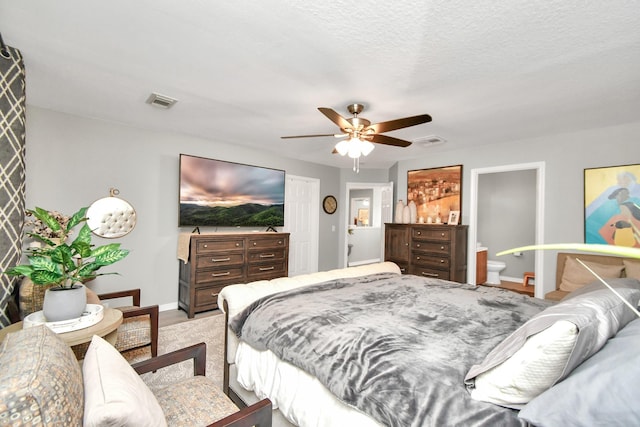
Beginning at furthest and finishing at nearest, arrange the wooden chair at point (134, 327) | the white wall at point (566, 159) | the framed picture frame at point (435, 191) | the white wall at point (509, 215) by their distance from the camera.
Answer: the white wall at point (509, 215), the framed picture frame at point (435, 191), the white wall at point (566, 159), the wooden chair at point (134, 327)

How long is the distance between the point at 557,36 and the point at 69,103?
4318 mm

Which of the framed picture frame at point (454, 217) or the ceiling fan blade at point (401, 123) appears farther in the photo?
the framed picture frame at point (454, 217)

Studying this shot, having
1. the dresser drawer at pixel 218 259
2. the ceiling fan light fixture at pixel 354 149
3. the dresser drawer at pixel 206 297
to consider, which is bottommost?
the dresser drawer at pixel 206 297

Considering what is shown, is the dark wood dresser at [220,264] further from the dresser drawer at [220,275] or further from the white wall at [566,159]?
the white wall at [566,159]

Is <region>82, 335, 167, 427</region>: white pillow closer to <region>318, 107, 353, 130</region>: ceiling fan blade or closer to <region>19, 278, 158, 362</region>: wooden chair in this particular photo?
<region>19, 278, 158, 362</region>: wooden chair

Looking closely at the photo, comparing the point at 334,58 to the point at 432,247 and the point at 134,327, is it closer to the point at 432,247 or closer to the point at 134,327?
the point at 134,327

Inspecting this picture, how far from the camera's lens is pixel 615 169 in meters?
3.48

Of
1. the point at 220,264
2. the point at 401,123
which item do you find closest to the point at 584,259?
the point at 401,123

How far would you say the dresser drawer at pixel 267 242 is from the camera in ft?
14.5

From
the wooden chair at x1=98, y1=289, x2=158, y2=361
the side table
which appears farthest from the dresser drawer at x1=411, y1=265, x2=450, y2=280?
the side table

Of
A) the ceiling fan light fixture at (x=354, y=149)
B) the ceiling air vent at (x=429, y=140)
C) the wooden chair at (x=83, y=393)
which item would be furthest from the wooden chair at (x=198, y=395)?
the ceiling air vent at (x=429, y=140)

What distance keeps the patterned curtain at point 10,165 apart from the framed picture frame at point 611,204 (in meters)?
5.75

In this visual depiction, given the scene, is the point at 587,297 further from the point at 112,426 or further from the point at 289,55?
the point at 289,55

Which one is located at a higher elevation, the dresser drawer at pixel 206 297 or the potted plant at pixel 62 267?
the potted plant at pixel 62 267
